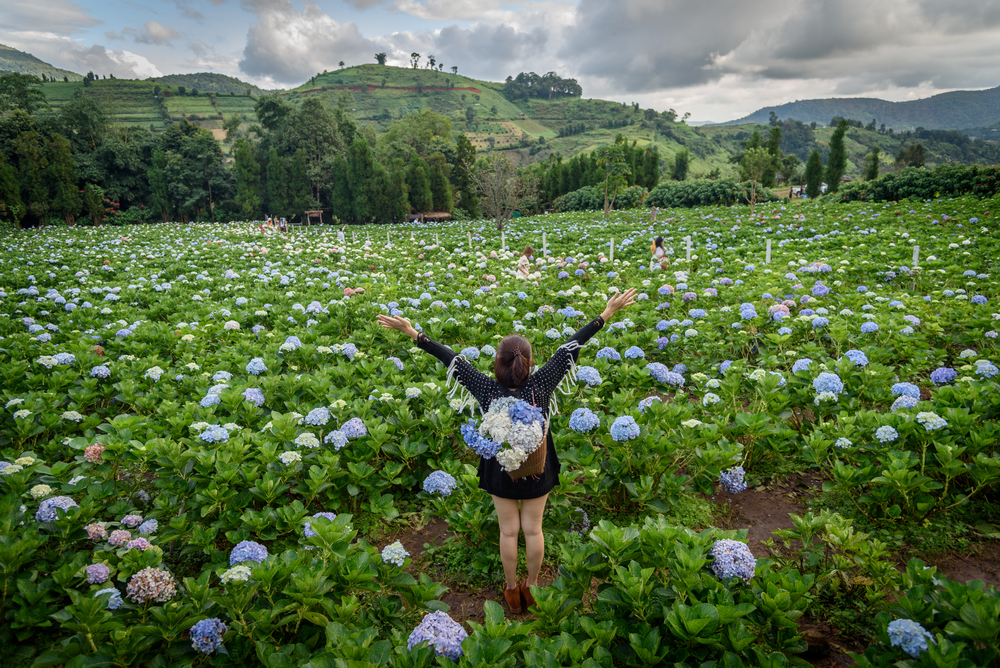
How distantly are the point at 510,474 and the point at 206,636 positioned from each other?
1.65m

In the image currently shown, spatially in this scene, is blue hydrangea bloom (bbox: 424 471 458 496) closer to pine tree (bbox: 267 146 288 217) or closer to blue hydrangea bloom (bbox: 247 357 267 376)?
blue hydrangea bloom (bbox: 247 357 267 376)

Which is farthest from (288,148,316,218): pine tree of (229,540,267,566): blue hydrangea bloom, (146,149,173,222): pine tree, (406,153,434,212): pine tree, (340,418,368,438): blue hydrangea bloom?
(229,540,267,566): blue hydrangea bloom

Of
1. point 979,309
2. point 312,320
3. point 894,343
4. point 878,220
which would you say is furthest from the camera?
point 878,220

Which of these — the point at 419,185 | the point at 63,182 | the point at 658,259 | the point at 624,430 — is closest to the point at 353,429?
the point at 624,430

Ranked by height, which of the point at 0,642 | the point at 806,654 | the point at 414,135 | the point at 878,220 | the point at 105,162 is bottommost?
the point at 806,654

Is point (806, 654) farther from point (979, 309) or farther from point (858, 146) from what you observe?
point (858, 146)

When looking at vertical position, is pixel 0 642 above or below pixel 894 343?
below

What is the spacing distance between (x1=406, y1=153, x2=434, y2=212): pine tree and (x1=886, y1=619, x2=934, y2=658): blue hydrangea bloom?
146 ft

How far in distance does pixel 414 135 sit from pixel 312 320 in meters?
60.8

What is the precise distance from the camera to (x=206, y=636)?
212cm

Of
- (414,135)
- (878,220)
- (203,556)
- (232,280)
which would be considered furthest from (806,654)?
(414,135)

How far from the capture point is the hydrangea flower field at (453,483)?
2.09 meters

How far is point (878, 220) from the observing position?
49.7 ft

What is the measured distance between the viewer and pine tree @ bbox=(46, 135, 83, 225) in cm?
3228
